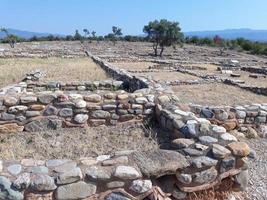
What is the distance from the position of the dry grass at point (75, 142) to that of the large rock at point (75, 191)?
69.7 inches

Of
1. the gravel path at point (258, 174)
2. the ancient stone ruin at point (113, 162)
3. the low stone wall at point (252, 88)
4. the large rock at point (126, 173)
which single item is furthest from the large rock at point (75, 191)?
the low stone wall at point (252, 88)

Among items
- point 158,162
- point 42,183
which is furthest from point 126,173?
point 42,183

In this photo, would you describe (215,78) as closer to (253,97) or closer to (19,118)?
(253,97)

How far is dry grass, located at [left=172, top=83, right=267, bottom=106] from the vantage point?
40.0 ft

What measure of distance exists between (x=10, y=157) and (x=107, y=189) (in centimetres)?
217

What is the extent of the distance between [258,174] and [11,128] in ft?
14.6

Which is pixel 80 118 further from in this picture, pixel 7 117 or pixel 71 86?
pixel 71 86

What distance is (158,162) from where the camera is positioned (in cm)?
402

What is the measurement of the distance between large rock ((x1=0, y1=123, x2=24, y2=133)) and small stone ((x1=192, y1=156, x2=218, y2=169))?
3.82m

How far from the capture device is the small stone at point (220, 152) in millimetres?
4285

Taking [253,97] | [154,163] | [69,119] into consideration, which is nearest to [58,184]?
[154,163]

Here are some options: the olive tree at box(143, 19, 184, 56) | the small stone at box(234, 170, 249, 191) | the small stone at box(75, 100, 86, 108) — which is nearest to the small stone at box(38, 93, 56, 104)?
the small stone at box(75, 100, 86, 108)

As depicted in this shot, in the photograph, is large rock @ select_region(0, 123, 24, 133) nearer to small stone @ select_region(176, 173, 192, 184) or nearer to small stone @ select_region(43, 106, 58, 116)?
small stone @ select_region(43, 106, 58, 116)

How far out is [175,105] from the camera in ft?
22.2
